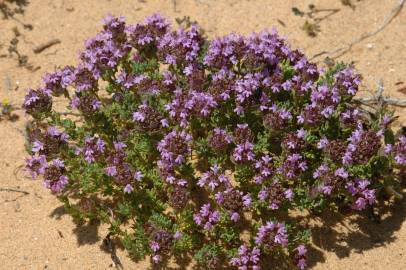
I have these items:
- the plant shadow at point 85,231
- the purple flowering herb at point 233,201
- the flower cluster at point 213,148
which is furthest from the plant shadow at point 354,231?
the plant shadow at point 85,231

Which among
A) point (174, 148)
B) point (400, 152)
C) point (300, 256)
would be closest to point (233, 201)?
point (174, 148)

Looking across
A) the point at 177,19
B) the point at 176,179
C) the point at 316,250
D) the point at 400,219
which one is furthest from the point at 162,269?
the point at 177,19

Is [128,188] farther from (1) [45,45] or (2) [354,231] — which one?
(1) [45,45]

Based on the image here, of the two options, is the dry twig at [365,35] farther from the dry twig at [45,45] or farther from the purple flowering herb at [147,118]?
the dry twig at [45,45]

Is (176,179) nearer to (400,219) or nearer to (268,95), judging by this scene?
(268,95)

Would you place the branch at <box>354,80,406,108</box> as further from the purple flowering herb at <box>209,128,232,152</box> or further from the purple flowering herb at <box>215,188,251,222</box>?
the purple flowering herb at <box>215,188,251,222</box>

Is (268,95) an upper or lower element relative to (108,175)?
upper
